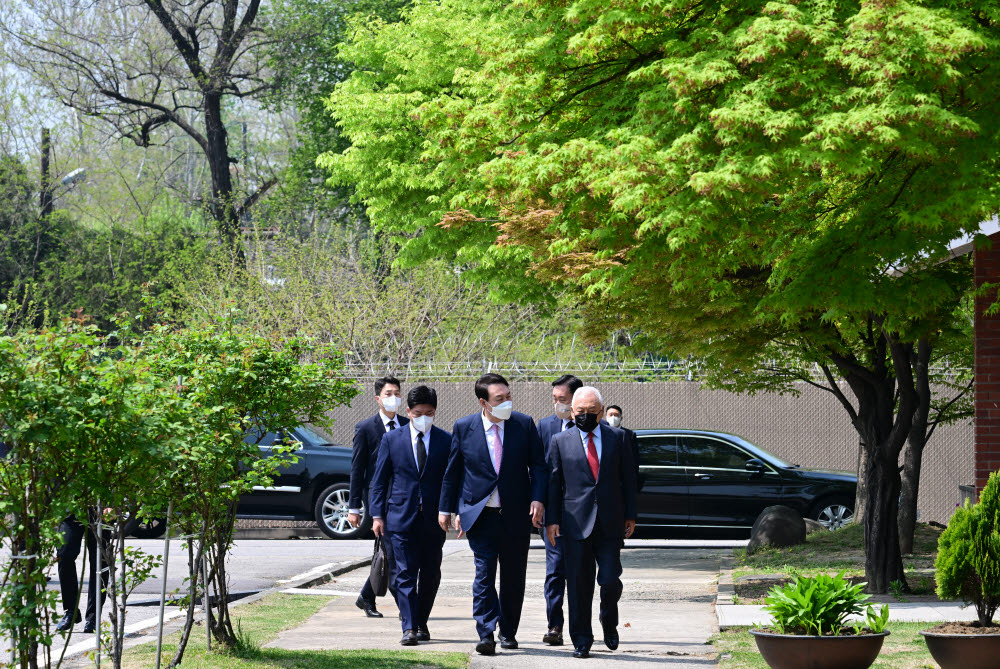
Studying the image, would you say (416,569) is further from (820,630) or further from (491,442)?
(820,630)

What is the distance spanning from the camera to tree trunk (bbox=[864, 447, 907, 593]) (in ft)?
38.4

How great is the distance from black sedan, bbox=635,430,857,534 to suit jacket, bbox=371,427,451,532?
8.62 metres

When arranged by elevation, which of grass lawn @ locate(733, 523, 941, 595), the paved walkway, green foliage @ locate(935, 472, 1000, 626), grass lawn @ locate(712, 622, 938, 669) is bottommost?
the paved walkway

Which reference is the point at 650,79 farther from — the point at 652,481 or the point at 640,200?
the point at 652,481

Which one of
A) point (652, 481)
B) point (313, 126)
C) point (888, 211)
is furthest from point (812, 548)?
point (313, 126)

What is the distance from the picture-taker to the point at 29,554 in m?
6.01

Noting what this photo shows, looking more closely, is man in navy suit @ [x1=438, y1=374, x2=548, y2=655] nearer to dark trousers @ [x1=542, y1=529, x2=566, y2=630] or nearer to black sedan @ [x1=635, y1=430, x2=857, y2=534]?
dark trousers @ [x1=542, y1=529, x2=566, y2=630]

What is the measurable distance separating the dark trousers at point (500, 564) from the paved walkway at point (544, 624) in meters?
0.28

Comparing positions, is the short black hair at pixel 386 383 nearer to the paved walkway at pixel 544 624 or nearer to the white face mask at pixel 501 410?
the white face mask at pixel 501 410

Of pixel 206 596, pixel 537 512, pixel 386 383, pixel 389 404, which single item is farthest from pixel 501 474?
pixel 206 596

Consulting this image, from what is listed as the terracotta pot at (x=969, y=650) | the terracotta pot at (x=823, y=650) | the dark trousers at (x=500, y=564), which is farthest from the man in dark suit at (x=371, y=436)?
the terracotta pot at (x=969, y=650)

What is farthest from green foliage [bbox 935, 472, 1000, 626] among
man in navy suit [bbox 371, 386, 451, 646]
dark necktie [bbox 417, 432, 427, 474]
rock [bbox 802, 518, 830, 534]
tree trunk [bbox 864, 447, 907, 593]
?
rock [bbox 802, 518, 830, 534]

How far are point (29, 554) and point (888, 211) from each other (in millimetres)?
6076

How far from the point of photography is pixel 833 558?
46.4 ft
